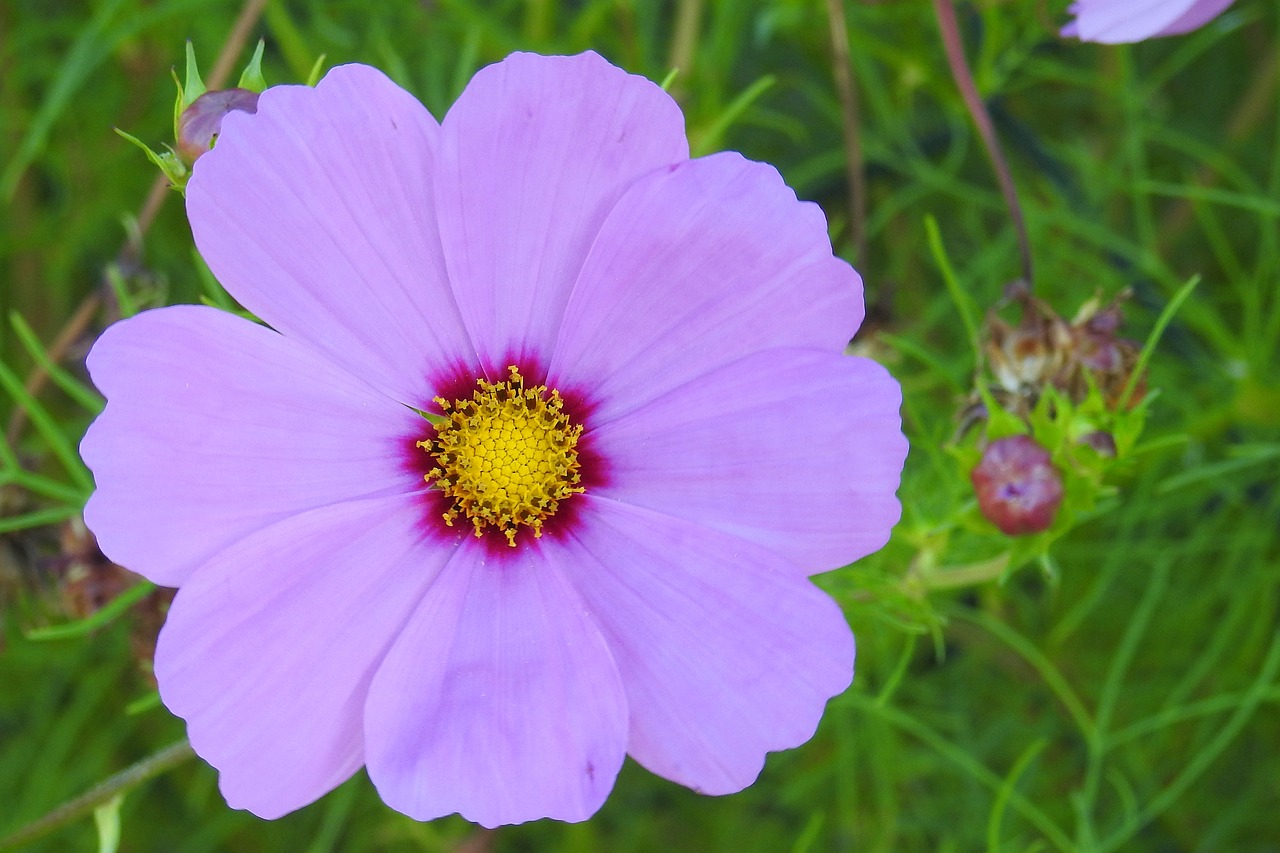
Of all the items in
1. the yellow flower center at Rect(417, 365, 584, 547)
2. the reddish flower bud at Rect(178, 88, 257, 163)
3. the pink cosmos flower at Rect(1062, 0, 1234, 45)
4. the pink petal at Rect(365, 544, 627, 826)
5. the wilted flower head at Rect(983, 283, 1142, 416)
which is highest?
the pink cosmos flower at Rect(1062, 0, 1234, 45)

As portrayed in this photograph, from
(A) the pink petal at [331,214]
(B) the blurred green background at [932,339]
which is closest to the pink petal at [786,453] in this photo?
(A) the pink petal at [331,214]

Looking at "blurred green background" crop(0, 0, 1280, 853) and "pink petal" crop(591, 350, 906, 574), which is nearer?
"pink petal" crop(591, 350, 906, 574)

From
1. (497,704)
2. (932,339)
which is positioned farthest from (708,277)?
(932,339)

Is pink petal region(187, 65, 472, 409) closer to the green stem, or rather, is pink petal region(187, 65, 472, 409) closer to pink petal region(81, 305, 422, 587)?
pink petal region(81, 305, 422, 587)

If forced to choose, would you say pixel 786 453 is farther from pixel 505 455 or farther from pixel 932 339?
pixel 932 339

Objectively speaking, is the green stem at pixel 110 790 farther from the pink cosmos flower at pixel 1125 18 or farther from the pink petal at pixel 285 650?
the pink cosmos flower at pixel 1125 18

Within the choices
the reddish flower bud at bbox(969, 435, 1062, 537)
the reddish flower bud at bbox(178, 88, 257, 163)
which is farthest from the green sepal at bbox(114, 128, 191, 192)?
the reddish flower bud at bbox(969, 435, 1062, 537)
